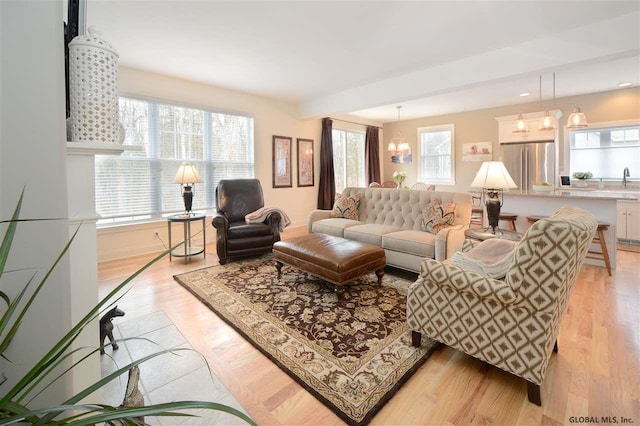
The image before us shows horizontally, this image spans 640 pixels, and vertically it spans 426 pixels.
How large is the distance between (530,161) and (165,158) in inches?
258

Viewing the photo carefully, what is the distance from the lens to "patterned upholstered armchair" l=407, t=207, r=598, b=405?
1415 millimetres

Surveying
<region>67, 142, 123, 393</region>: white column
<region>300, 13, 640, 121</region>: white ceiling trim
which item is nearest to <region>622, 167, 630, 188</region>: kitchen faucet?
<region>300, 13, 640, 121</region>: white ceiling trim

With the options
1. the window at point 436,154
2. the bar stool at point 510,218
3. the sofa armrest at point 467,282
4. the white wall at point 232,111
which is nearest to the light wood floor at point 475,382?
the sofa armrest at point 467,282

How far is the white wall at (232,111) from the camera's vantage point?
409 cm

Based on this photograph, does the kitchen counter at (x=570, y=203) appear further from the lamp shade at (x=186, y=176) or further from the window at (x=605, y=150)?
the lamp shade at (x=186, y=176)

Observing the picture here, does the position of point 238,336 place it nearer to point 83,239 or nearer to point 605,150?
point 83,239

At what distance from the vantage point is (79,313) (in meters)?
1.08

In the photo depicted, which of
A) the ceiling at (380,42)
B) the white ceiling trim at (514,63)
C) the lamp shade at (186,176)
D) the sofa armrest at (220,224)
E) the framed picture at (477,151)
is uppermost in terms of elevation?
the ceiling at (380,42)

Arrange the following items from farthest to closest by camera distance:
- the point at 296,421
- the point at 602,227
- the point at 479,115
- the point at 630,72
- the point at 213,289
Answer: the point at 479,115
the point at 630,72
the point at 602,227
the point at 213,289
the point at 296,421

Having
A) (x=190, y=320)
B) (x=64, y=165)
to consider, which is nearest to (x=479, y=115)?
(x=190, y=320)

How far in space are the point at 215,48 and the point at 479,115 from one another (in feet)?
19.0

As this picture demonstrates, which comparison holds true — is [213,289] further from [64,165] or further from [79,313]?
[64,165]

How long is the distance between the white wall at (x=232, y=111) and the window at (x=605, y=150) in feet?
16.8

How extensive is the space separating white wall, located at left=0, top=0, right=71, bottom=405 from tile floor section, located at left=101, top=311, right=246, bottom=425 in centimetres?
45
